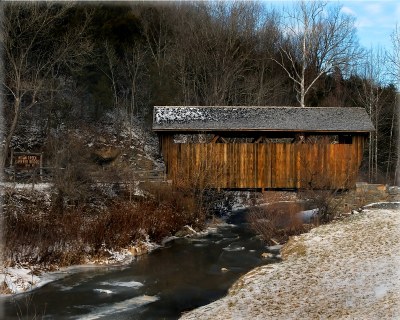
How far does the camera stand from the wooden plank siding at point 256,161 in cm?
1934

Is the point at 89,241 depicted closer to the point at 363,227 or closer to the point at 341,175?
the point at 363,227

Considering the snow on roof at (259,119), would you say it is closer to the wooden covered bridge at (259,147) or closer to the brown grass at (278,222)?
the wooden covered bridge at (259,147)

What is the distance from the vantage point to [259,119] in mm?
19219

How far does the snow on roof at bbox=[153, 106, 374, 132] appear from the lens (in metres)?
18.7

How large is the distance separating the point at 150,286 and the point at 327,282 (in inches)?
163

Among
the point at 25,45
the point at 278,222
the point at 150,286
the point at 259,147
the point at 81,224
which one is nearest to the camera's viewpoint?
the point at 150,286

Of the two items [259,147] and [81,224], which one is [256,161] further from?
[81,224]

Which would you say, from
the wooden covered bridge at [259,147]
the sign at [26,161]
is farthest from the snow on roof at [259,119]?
the sign at [26,161]

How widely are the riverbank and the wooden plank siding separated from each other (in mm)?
5984

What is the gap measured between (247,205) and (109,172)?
752 cm

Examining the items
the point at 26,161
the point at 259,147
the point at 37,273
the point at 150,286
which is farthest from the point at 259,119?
the point at 37,273

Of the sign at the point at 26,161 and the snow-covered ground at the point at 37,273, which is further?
the sign at the point at 26,161

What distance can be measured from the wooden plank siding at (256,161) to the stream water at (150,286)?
14.5ft

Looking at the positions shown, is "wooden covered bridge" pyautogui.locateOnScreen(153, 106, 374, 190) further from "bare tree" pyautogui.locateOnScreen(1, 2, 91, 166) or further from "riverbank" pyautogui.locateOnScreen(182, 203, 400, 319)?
"bare tree" pyautogui.locateOnScreen(1, 2, 91, 166)
